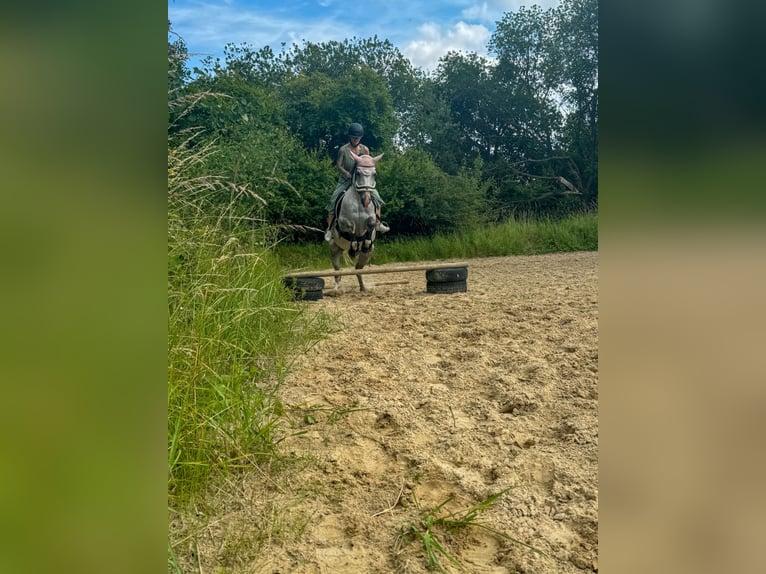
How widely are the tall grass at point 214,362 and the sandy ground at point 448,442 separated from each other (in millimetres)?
171

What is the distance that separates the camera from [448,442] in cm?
225

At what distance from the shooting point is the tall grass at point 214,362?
1.75 m

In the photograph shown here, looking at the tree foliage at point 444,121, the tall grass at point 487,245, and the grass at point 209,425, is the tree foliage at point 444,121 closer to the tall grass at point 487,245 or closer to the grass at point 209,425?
the tall grass at point 487,245

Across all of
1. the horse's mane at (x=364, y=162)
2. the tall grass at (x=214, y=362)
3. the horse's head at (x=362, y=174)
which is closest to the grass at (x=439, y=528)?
the tall grass at (x=214, y=362)

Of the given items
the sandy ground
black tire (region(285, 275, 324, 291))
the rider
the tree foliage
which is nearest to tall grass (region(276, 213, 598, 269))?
the tree foliage

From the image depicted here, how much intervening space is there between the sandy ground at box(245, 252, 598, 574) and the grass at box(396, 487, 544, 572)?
0.02m

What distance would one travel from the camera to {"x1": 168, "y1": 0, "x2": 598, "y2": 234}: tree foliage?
14.0 metres

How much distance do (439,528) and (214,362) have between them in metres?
1.11

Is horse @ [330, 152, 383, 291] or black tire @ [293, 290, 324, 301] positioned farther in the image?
horse @ [330, 152, 383, 291]

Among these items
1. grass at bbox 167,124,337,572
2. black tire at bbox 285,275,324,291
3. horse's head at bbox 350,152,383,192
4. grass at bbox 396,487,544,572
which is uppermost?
horse's head at bbox 350,152,383,192

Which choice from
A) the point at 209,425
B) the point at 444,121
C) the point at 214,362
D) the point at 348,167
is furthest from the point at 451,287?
the point at 444,121

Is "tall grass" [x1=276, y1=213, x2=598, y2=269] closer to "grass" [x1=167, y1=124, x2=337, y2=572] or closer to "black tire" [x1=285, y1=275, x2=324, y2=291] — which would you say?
"black tire" [x1=285, y1=275, x2=324, y2=291]
